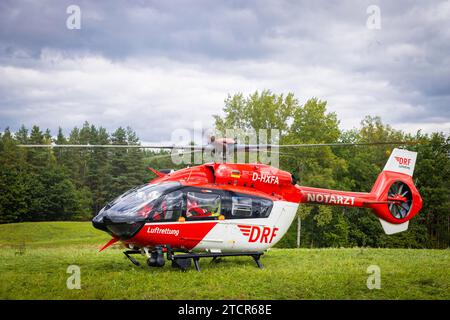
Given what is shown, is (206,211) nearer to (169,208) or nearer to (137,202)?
(169,208)

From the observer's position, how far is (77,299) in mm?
10148

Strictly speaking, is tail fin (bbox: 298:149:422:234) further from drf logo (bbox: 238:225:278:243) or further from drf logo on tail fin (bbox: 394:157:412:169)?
drf logo (bbox: 238:225:278:243)

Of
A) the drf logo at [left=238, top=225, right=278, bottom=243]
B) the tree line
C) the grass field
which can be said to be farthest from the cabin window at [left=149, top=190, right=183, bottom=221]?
the tree line

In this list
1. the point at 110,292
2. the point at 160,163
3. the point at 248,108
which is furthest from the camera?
the point at 160,163

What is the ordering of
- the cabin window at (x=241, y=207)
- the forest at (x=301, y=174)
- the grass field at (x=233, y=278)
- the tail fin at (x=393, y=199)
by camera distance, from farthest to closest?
the forest at (x=301, y=174) < the tail fin at (x=393, y=199) < the cabin window at (x=241, y=207) < the grass field at (x=233, y=278)

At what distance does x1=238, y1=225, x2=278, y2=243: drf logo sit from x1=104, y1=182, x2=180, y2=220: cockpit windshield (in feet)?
9.69

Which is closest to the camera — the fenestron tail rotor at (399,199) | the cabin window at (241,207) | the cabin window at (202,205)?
the cabin window at (202,205)

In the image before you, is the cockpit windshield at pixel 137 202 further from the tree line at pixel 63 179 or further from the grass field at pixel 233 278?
the tree line at pixel 63 179

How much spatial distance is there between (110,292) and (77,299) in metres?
0.81

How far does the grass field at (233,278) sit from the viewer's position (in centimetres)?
1089

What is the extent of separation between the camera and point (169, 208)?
12953mm

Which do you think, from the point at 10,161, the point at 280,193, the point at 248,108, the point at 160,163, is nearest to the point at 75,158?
the point at 10,161

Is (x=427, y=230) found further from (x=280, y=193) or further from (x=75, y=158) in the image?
(x=75, y=158)

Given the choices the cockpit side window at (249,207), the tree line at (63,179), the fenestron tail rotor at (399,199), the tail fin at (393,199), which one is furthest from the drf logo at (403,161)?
the tree line at (63,179)
